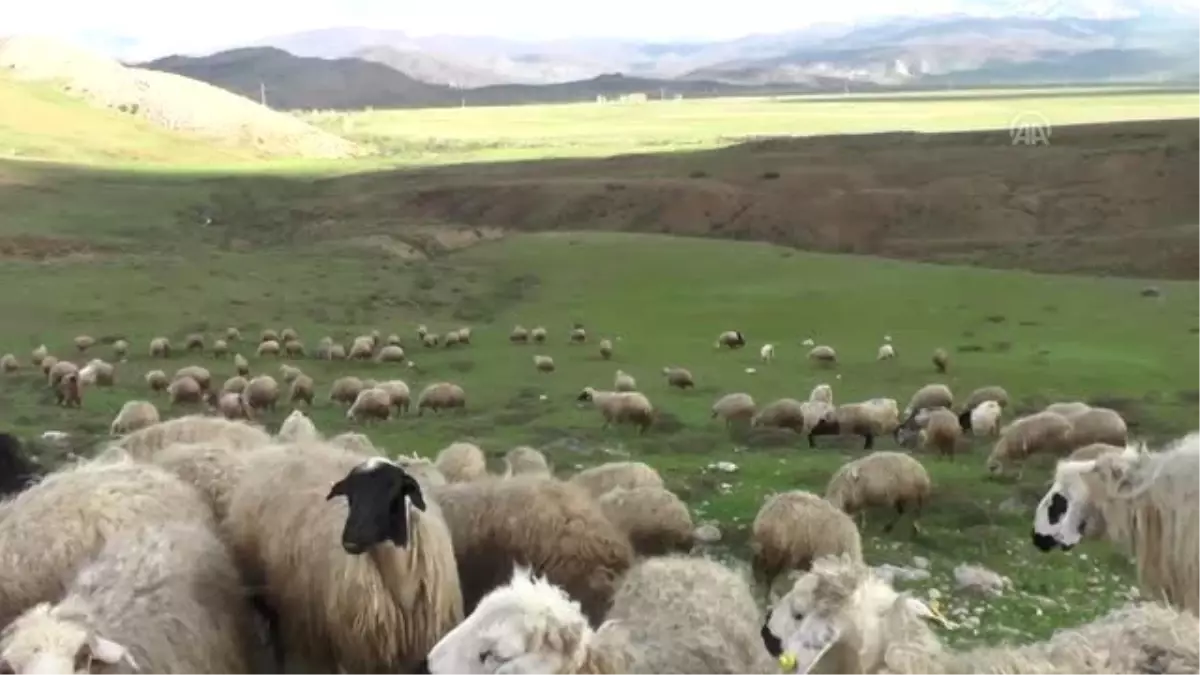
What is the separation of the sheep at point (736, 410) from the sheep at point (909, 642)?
44.3 feet

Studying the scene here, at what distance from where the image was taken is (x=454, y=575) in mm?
8867

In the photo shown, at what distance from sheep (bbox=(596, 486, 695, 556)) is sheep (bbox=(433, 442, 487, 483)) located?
1.76 meters

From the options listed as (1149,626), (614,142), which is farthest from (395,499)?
(614,142)

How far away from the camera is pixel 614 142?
10588 cm

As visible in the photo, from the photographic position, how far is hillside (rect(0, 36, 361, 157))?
104312 mm

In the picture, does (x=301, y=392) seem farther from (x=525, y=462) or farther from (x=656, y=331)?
(x=656, y=331)

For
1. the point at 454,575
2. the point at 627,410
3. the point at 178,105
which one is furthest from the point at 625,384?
the point at 178,105

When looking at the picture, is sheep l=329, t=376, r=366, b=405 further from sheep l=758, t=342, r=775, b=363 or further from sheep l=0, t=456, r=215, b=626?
sheep l=0, t=456, r=215, b=626

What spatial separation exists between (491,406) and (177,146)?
7531 centimetres

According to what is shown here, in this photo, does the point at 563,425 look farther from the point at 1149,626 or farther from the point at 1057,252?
the point at 1057,252

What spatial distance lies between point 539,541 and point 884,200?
45.5 meters

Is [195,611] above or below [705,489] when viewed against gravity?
above

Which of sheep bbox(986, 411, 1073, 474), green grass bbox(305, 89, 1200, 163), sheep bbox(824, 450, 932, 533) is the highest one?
sheep bbox(824, 450, 932, 533)

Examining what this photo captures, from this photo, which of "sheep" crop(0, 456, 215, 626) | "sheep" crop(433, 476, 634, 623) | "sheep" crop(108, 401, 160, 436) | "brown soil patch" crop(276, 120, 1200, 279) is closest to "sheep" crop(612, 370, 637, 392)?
"sheep" crop(108, 401, 160, 436)
